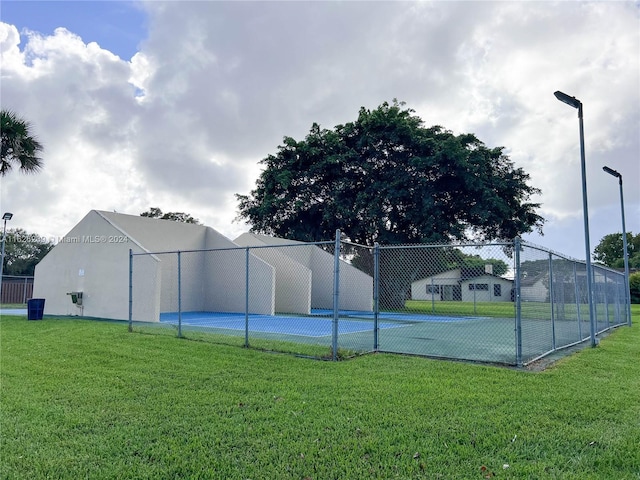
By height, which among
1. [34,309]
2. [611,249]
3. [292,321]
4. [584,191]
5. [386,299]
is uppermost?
[611,249]

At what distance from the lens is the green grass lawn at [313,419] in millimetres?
3096

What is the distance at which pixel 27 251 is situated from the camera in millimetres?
38594

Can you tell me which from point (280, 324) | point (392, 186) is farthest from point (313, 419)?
point (392, 186)

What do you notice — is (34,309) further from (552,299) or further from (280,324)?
(552,299)

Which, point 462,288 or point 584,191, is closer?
point 584,191

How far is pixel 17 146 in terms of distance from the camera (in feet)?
47.6

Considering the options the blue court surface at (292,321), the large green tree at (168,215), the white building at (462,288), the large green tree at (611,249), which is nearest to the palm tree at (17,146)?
the blue court surface at (292,321)

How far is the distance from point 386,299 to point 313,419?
580 inches

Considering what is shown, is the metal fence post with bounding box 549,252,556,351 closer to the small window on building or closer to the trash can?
the small window on building

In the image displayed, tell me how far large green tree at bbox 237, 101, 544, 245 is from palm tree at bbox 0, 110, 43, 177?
1084 centimetres

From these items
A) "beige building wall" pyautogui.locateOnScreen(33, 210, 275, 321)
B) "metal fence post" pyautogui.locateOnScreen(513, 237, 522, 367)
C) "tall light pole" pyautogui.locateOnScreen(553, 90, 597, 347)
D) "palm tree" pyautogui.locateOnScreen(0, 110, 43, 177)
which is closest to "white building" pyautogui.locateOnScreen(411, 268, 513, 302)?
"tall light pole" pyautogui.locateOnScreen(553, 90, 597, 347)

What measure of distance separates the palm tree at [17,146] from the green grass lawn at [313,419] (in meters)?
10.6

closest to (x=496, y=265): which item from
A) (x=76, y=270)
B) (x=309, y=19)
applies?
(x=309, y=19)

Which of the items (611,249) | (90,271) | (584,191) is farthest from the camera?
(611,249)
